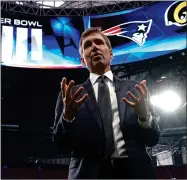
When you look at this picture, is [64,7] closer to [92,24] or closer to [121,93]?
[92,24]

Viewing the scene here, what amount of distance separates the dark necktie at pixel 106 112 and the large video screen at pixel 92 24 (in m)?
7.22

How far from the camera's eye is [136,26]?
898 cm

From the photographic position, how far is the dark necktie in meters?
1.34

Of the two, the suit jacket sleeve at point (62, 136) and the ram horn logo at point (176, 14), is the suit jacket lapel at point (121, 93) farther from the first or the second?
the ram horn logo at point (176, 14)

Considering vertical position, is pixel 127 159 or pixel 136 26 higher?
pixel 136 26

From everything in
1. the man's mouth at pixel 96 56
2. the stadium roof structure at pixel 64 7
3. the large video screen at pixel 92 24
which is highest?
the stadium roof structure at pixel 64 7

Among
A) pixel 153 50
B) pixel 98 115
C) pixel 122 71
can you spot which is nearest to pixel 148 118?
pixel 98 115

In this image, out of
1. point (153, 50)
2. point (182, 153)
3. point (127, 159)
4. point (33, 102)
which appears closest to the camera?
point (127, 159)

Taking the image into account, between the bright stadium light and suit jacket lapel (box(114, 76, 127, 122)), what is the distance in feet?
25.9

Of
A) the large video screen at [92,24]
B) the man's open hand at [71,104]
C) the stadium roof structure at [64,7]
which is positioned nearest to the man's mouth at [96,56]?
the man's open hand at [71,104]

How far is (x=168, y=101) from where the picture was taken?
359 inches

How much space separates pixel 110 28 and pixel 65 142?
8207 mm

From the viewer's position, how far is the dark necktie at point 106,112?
1.34 meters

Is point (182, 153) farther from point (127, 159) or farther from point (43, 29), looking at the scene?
point (127, 159)
